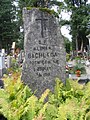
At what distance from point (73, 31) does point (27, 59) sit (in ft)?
168

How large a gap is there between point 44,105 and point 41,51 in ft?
8.67

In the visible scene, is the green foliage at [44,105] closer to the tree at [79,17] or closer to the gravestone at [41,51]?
the gravestone at [41,51]

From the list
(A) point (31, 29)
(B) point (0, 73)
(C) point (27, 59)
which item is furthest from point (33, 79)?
(B) point (0, 73)

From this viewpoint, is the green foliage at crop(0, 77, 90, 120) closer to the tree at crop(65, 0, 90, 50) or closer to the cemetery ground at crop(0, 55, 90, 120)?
the cemetery ground at crop(0, 55, 90, 120)

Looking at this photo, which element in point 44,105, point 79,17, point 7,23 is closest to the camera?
point 44,105

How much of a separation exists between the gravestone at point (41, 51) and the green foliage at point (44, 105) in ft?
1.60

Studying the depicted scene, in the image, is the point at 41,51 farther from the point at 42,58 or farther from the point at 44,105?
the point at 44,105

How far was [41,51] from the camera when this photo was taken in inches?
304

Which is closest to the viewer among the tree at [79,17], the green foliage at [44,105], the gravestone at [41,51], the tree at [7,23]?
the green foliage at [44,105]

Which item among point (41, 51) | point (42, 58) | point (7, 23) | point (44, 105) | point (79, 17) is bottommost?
point (7, 23)

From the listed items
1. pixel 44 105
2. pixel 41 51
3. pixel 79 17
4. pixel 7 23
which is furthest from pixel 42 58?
pixel 7 23

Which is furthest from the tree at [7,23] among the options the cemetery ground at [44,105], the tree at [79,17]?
the cemetery ground at [44,105]

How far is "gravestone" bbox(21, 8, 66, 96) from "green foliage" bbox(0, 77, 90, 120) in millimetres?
488

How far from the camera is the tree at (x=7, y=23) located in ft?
181
